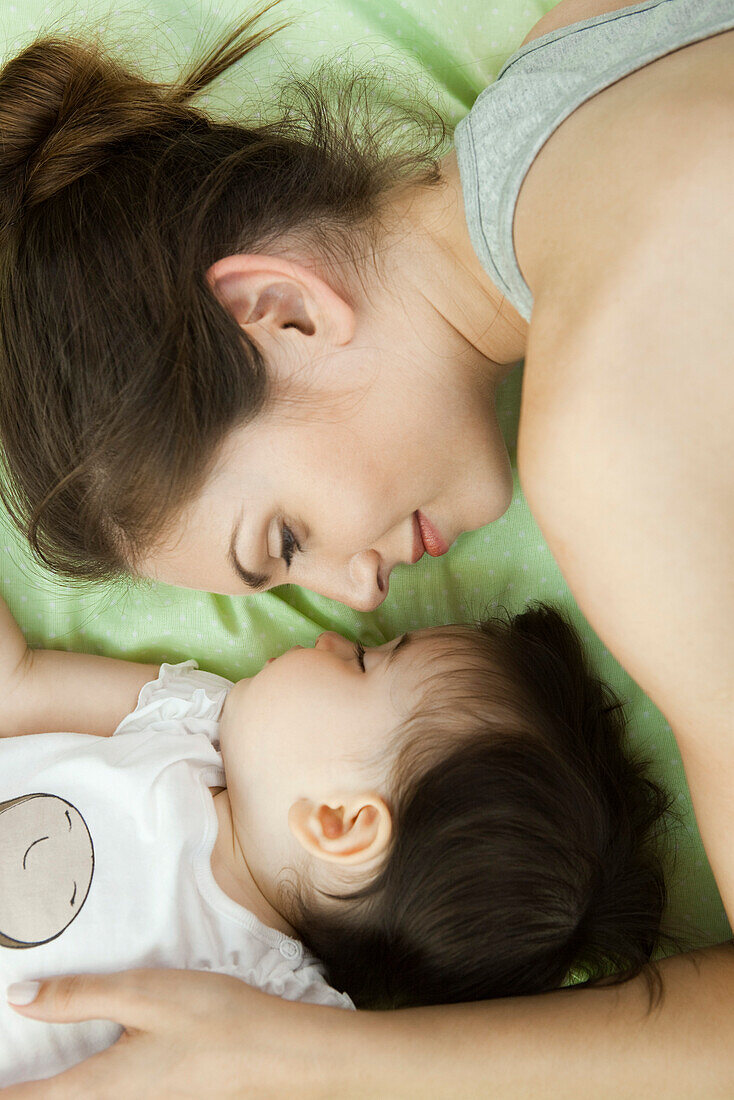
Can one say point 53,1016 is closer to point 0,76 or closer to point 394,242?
point 394,242

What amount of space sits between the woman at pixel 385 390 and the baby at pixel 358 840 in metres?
0.10

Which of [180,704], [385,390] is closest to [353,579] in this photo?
[385,390]

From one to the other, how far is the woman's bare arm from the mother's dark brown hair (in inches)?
21.4

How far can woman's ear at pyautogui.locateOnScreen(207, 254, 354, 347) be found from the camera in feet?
3.17

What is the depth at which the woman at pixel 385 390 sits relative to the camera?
Answer: 75 centimetres

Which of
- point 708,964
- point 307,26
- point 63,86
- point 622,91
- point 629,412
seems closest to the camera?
point 629,412

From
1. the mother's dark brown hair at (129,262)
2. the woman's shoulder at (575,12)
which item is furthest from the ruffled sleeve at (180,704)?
the woman's shoulder at (575,12)

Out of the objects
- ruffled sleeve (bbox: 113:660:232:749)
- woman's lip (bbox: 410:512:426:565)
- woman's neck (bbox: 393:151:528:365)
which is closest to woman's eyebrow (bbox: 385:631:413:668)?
woman's lip (bbox: 410:512:426:565)

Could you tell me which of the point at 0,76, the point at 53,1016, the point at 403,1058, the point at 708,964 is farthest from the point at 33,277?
the point at 708,964

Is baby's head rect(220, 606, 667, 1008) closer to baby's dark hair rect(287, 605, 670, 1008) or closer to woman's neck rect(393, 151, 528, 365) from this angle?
baby's dark hair rect(287, 605, 670, 1008)

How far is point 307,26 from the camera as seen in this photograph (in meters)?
1.42

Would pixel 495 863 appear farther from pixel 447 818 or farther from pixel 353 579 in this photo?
pixel 353 579

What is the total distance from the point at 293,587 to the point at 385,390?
20.9 inches

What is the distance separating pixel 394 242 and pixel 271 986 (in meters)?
0.93
